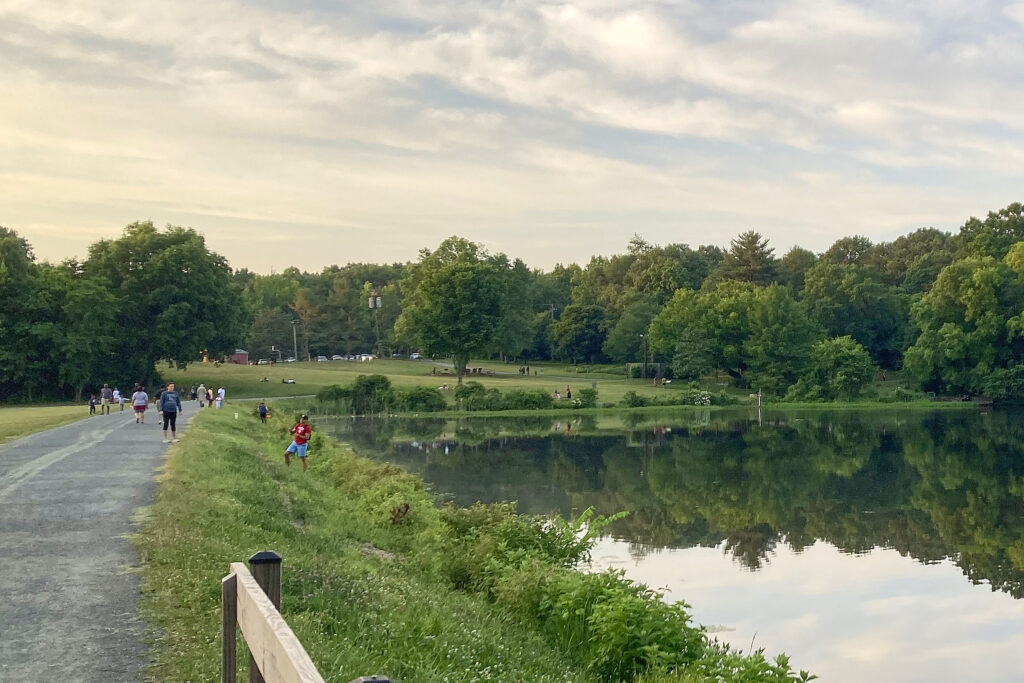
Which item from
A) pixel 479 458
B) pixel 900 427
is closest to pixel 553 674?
pixel 479 458

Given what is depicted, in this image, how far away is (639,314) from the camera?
11806 centimetres

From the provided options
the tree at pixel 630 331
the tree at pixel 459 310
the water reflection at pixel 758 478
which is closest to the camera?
the water reflection at pixel 758 478

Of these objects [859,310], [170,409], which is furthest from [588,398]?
[170,409]

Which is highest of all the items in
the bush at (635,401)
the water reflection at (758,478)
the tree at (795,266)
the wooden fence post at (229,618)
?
the tree at (795,266)

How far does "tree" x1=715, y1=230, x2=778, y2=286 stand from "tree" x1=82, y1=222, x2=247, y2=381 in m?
72.8

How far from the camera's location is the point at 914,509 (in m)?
33.5

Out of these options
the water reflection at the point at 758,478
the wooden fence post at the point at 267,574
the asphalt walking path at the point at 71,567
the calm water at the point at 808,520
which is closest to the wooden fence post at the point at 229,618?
the wooden fence post at the point at 267,574

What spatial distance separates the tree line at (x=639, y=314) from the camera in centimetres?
7794

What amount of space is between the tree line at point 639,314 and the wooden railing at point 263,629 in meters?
74.8

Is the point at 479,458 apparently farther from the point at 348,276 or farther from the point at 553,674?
the point at 348,276

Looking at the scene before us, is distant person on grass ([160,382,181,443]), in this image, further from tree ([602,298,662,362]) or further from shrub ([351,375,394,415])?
tree ([602,298,662,362])

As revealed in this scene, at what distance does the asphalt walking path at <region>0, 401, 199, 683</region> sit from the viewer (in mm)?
8867

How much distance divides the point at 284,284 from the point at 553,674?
164 meters

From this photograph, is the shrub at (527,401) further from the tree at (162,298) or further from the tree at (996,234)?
the tree at (996,234)
